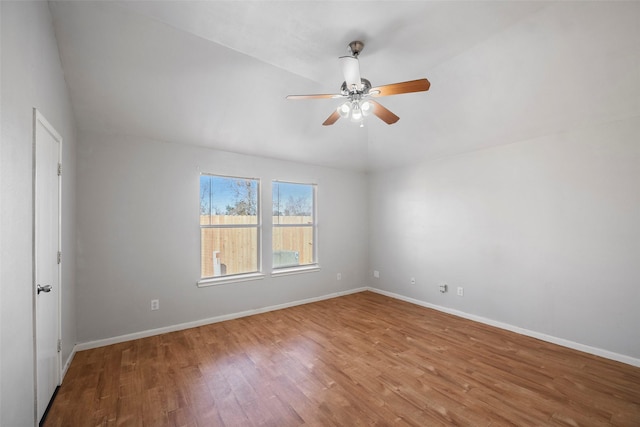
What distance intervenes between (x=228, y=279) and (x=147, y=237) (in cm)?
123

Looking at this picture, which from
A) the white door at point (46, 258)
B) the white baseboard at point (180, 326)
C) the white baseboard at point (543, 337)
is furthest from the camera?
the white baseboard at point (180, 326)

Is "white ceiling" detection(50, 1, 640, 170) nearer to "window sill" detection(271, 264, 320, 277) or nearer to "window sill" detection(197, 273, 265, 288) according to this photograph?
"window sill" detection(197, 273, 265, 288)

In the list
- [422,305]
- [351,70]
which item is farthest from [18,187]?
[422,305]

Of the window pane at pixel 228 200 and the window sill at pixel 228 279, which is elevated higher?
the window pane at pixel 228 200

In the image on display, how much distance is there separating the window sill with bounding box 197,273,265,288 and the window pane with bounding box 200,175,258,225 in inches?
33.0

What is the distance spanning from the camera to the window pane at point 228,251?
3.94m

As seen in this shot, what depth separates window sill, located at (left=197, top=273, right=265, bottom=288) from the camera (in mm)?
3804

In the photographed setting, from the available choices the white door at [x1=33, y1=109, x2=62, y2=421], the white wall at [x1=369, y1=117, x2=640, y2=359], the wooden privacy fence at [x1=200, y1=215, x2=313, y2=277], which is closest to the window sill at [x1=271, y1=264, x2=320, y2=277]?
the wooden privacy fence at [x1=200, y1=215, x2=313, y2=277]

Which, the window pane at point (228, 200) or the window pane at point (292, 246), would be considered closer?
the window pane at point (228, 200)

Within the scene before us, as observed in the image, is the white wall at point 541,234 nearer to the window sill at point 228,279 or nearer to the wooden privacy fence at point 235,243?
the wooden privacy fence at point 235,243

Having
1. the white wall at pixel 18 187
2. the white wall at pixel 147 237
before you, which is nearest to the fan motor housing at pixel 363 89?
the white wall at pixel 18 187

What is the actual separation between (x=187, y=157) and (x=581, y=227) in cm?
497

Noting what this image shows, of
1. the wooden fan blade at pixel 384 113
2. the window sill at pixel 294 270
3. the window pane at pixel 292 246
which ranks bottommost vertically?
the window sill at pixel 294 270

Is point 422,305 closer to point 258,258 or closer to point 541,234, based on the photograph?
point 541,234
